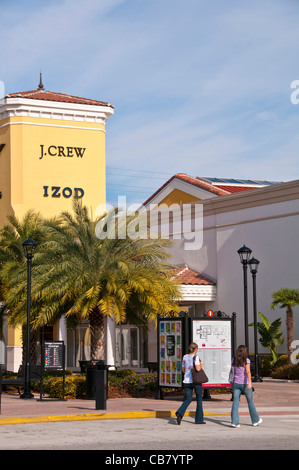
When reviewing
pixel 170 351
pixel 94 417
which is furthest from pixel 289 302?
pixel 94 417

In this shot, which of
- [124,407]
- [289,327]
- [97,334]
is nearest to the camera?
[124,407]

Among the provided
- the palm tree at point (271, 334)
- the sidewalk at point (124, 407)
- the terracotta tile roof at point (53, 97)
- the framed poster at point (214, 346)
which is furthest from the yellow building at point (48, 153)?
the framed poster at point (214, 346)

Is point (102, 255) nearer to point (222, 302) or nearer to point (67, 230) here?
point (67, 230)

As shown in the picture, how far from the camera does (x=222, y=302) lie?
127 ft

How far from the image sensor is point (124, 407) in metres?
19.9

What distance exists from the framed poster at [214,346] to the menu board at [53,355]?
441 centimetres

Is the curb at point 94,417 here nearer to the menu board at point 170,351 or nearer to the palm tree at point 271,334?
the menu board at point 170,351

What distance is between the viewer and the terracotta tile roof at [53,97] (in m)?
48.5

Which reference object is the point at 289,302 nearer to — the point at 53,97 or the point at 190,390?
the point at 190,390

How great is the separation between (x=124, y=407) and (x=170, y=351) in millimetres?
2775

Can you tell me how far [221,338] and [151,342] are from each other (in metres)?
18.5

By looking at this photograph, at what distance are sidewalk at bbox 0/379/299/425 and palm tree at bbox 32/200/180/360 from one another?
340 cm
